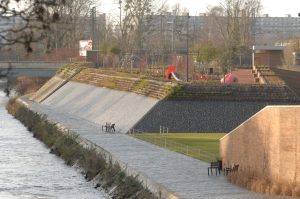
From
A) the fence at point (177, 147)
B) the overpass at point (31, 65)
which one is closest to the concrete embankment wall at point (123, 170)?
the fence at point (177, 147)

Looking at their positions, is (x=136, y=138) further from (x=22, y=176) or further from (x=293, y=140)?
(x=293, y=140)

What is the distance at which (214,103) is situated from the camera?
54.1m

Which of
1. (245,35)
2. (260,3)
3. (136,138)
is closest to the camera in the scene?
(136,138)

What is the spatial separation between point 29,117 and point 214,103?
57.9 ft

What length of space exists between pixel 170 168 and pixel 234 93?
22969mm

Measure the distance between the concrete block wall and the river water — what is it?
5.38m

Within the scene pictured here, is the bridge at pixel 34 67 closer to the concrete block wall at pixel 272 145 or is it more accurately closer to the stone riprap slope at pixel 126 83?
the stone riprap slope at pixel 126 83

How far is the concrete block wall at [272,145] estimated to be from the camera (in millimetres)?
26094

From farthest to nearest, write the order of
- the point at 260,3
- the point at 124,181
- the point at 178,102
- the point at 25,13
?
the point at 260,3 < the point at 178,102 < the point at 124,181 < the point at 25,13

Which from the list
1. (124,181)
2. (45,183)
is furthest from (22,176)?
(124,181)

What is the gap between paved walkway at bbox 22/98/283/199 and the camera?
2600cm

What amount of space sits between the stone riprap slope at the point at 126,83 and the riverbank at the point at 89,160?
7.25 m

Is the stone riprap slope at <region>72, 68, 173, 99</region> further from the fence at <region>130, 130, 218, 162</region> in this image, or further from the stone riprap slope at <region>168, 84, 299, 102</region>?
the fence at <region>130, 130, 218, 162</region>

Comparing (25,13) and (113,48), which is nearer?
(25,13)
